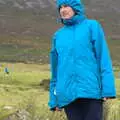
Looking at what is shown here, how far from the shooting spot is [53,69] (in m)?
7.03

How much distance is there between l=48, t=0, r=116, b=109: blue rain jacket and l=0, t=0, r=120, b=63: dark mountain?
61580mm

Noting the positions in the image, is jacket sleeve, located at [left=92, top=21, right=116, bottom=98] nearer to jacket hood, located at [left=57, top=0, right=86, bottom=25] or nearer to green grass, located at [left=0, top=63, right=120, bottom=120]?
jacket hood, located at [left=57, top=0, right=86, bottom=25]

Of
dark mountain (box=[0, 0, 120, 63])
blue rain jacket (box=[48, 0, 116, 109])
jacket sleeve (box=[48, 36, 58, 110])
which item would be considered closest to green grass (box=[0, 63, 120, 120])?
jacket sleeve (box=[48, 36, 58, 110])

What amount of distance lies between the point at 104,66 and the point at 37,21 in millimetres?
88692

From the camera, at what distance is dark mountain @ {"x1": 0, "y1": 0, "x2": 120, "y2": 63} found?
78.3 meters

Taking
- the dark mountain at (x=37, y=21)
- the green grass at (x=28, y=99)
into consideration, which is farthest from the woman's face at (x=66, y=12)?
the dark mountain at (x=37, y=21)

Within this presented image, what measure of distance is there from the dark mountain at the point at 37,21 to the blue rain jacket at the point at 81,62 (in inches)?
2424

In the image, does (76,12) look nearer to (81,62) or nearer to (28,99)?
(81,62)

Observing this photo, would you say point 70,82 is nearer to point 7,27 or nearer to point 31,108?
point 31,108

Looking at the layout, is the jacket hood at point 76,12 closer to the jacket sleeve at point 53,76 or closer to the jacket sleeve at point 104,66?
the jacket sleeve at point 104,66

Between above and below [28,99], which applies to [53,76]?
above

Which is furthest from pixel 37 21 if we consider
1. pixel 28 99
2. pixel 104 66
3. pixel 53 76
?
pixel 104 66

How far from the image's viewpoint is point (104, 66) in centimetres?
661

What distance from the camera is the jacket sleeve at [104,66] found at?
6550 millimetres
